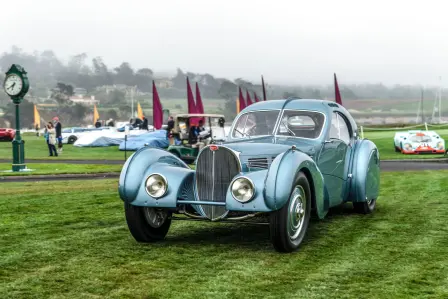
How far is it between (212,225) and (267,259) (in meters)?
2.75

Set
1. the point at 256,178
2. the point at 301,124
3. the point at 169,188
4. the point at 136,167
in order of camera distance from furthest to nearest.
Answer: the point at 301,124 → the point at 136,167 → the point at 169,188 → the point at 256,178

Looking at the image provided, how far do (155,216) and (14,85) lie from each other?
54.5ft

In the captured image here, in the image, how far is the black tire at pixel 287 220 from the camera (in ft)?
25.3

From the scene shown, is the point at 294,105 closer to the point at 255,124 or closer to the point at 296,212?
the point at 255,124

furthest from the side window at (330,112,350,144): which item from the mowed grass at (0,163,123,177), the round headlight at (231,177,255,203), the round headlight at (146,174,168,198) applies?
the mowed grass at (0,163,123,177)

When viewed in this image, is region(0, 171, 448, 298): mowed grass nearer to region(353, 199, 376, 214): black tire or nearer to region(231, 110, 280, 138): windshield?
region(353, 199, 376, 214): black tire

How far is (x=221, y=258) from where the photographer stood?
301 inches

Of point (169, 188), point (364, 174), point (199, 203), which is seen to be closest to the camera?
point (199, 203)

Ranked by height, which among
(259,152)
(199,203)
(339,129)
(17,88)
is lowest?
(199,203)

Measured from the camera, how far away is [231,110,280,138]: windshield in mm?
9961

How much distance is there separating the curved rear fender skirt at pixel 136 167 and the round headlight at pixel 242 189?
1.33 meters

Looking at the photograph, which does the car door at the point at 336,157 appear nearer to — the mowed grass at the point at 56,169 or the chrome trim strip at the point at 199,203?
the chrome trim strip at the point at 199,203

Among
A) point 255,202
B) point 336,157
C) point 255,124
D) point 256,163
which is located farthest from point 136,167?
point 336,157

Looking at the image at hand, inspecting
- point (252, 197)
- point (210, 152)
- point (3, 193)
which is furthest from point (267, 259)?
point (3, 193)
